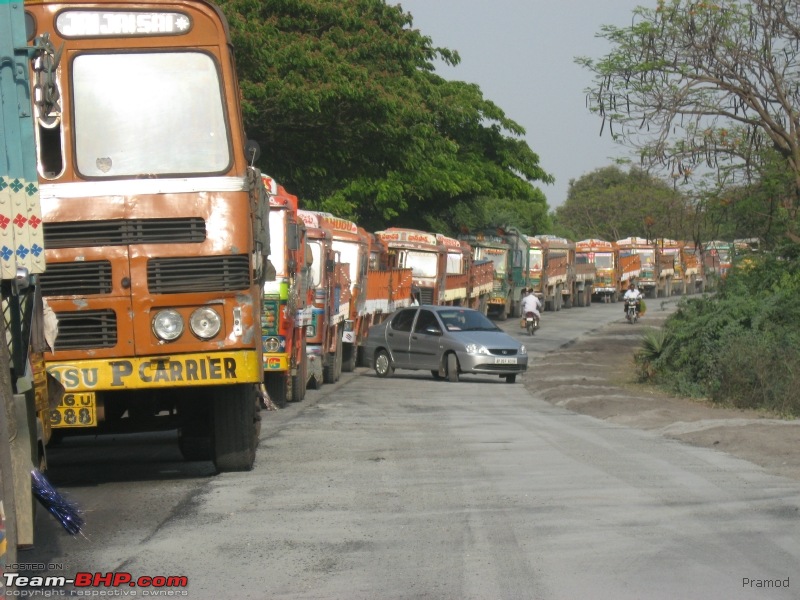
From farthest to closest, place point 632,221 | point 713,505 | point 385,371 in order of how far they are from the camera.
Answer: point 632,221 < point 385,371 < point 713,505

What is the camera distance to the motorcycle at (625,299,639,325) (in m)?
44.8

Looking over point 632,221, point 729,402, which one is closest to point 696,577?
point 729,402

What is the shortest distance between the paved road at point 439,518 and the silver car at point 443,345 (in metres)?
9.61

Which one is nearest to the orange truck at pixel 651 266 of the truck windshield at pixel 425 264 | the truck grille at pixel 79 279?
the truck windshield at pixel 425 264

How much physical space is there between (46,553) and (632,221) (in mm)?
63025

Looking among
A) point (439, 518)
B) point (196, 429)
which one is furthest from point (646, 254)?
point (439, 518)

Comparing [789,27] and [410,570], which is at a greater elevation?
[789,27]

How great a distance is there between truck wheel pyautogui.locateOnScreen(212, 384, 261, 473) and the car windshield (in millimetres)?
14202

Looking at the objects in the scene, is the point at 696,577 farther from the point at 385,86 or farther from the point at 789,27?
the point at 385,86

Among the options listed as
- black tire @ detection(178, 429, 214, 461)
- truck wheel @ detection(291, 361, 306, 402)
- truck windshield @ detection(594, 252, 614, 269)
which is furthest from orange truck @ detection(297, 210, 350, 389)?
truck windshield @ detection(594, 252, 614, 269)

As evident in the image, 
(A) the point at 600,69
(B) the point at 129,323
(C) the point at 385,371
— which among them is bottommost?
(C) the point at 385,371

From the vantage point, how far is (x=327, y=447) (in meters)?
12.4

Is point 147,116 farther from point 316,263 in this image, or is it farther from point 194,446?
point 316,263

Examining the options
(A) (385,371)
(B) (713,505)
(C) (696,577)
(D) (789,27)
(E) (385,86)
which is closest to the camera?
(C) (696,577)
